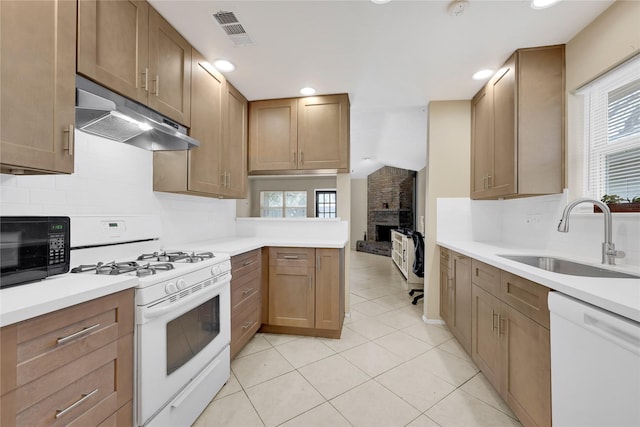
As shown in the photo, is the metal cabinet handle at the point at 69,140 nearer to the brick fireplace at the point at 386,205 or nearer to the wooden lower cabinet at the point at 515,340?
the wooden lower cabinet at the point at 515,340

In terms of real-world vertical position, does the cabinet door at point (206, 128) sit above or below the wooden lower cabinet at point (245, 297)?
above

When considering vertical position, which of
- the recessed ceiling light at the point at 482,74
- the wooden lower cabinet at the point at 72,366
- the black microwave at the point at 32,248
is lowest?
the wooden lower cabinet at the point at 72,366

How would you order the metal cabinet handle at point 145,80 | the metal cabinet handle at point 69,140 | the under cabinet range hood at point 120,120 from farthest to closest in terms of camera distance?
the metal cabinet handle at point 145,80 < the under cabinet range hood at point 120,120 < the metal cabinet handle at point 69,140

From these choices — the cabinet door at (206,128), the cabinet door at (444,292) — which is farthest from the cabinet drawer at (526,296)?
the cabinet door at (206,128)

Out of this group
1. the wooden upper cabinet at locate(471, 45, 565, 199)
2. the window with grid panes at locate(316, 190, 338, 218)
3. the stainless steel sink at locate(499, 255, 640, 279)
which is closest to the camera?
the stainless steel sink at locate(499, 255, 640, 279)

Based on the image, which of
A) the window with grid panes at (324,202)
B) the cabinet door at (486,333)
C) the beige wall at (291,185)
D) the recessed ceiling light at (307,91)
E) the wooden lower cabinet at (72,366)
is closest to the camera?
the wooden lower cabinet at (72,366)


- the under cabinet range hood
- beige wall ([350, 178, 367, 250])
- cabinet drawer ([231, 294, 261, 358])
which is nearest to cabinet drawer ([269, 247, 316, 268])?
cabinet drawer ([231, 294, 261, 358])

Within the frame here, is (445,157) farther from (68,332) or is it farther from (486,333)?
(68,332)

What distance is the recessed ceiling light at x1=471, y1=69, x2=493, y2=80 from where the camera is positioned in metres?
2.19

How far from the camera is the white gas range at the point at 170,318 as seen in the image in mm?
1138

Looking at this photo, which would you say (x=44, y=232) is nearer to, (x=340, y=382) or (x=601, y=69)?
(x=340, y=382)

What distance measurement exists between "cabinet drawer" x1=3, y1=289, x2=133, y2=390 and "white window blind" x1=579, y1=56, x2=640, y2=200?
271 centimetres

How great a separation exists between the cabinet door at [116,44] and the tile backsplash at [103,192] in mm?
394

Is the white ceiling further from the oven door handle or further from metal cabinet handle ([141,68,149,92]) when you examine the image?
the oven door handle
